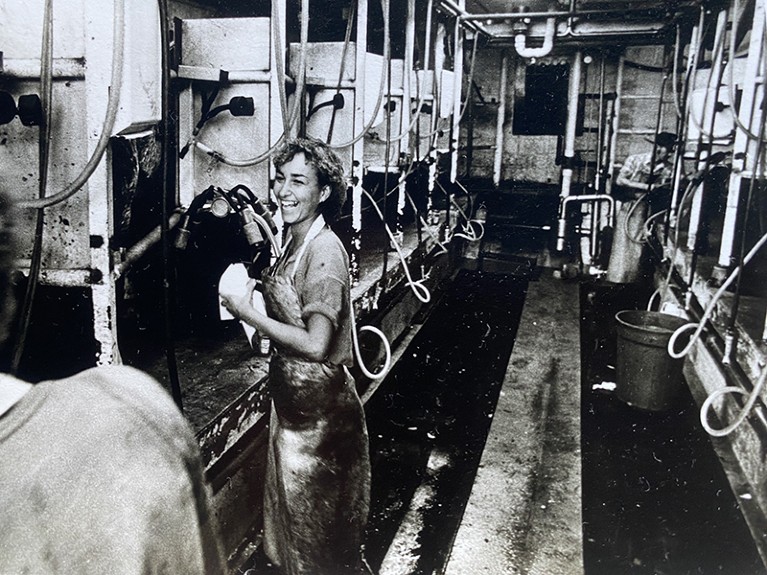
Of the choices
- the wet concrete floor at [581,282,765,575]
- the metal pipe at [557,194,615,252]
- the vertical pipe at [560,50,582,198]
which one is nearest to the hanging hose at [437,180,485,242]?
the metal pipe at [557,194,615,252]

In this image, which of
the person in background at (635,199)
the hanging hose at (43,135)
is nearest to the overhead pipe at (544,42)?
the person in background at (635,199)

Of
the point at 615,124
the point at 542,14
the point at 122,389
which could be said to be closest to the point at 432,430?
the point at 122,389

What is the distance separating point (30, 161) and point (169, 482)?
6.32 feet

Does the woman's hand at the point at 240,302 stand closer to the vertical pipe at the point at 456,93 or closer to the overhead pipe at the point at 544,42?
the vertical pipe at the point at 456,93

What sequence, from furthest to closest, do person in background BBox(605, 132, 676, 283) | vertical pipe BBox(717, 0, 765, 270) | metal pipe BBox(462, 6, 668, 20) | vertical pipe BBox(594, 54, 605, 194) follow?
vertical pipe BBox(594, 54, 605, 194), person in background BBox(605, 132, 676, 283), metal pipe BBox(462, 6, 668, 20), vertical pipe BBox(717, 0, 765, 270)

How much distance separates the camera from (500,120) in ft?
33.9

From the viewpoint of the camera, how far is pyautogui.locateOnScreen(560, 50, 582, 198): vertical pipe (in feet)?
31.6

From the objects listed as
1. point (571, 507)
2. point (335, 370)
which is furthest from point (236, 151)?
point (571, 507)

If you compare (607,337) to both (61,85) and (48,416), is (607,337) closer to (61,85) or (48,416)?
(61,85)

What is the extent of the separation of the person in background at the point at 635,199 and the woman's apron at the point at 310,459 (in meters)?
6.79

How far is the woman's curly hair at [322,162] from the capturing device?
2.50m

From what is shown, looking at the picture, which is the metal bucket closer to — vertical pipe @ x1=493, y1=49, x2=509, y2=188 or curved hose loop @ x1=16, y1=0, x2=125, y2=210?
curved hose loop @ x1=16, y1=0, x2=125, y2=210

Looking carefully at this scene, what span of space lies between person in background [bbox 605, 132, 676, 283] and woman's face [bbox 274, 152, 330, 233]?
667 cm

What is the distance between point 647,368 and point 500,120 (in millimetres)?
6777
